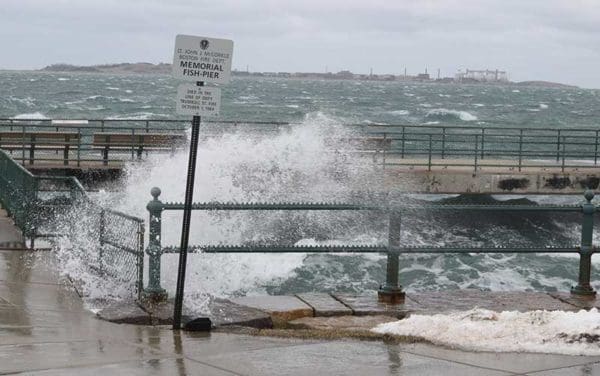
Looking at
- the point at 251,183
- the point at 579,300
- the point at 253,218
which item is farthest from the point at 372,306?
the point at 251,183

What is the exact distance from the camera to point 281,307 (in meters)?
9.51

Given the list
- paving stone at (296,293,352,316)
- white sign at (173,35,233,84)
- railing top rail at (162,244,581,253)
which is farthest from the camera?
railing top rail at (162,244,581,253)

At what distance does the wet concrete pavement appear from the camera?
731 centimetres

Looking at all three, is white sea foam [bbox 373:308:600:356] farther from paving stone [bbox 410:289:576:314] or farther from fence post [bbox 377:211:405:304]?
fence post [bbox 377:211:405:304]

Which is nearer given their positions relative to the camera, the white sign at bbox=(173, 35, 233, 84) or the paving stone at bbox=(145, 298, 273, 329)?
the white sign at bbox=(173, 35, 233, 84)

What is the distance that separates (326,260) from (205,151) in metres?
6.32

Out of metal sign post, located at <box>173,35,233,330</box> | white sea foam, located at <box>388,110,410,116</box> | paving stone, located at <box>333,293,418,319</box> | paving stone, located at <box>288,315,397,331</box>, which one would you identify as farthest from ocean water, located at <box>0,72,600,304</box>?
white sea foam, located at <box>388,110,410,116</box>

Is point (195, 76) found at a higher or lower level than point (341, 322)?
higher

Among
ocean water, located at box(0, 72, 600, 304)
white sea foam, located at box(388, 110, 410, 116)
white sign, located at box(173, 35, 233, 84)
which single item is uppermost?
white sea foam, located at box(388, 110, 410, 116)

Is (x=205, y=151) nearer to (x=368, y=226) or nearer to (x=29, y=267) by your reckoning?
(x=368, y=226)

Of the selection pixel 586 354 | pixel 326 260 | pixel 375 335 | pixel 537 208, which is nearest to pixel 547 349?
pixel 586 354

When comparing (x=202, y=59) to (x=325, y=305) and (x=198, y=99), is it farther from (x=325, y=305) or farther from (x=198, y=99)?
(x=325, y=305)

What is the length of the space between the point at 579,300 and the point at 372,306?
2100 millimetres

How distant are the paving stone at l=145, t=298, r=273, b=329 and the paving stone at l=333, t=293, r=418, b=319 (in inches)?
34.7
